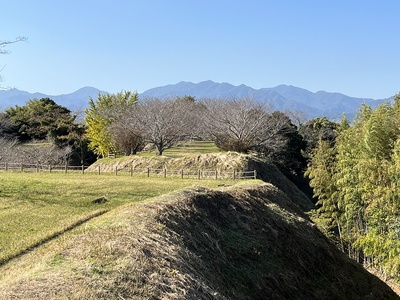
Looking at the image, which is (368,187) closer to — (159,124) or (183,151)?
(159,124)

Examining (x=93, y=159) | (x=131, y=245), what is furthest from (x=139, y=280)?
(x=93, y=159)

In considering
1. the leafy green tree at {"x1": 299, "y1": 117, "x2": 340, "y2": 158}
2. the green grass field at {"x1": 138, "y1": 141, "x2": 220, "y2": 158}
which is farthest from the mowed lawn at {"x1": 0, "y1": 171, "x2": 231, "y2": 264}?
the leafy green tree at {"x1": 299, "y1": 117, "x2": 340, "y2": 158}

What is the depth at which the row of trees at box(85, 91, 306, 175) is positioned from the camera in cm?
4244

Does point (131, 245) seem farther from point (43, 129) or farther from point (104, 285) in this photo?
point (43, 129)

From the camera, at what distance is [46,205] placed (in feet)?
50.8

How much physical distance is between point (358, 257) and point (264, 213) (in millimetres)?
16307

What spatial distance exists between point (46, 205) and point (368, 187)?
1538 cm

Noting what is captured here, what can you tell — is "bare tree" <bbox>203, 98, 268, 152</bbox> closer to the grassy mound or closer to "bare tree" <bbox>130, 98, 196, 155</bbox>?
"bare tree" <bbox>130, 98, 196, 155</bbox>

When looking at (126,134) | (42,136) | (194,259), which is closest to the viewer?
(194,259)

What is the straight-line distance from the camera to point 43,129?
49719mm

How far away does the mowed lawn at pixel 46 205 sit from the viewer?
10.5 meters

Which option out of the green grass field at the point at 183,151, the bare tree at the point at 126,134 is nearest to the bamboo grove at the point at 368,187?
the green grass field at the point at 183,151

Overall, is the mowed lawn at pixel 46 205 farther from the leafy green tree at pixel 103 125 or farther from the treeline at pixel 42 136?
the leafy green tree at pixel 103 125

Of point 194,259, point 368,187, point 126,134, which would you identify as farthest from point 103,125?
point 194,259
